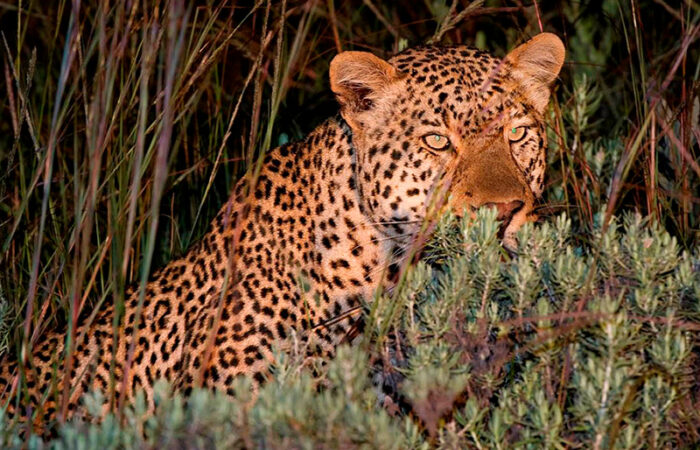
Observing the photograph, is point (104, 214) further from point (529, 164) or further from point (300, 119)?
point (529, 164)

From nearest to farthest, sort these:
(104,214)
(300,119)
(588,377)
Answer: (588,377) → (104,214) → (300,119)

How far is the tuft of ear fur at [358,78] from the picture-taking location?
4.37m

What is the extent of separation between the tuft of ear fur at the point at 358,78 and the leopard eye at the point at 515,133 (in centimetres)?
48

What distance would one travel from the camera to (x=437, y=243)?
4.01 meters

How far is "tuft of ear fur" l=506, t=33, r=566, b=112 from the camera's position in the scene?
179 inches

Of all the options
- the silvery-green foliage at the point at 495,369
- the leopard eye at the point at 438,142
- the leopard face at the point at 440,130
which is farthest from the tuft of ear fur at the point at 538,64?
the silvery-green foliage at the point at 495,369

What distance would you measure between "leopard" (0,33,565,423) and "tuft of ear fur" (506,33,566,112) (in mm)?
11

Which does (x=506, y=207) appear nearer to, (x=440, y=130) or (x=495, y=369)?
(x=440, y=130)

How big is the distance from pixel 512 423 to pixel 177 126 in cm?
291

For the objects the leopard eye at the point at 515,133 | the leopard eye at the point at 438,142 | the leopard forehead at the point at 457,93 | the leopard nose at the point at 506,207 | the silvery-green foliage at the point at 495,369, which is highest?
the leopard forehead at the point at 457,93

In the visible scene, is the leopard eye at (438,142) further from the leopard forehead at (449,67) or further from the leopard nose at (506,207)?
the leopard nose at (506,207)

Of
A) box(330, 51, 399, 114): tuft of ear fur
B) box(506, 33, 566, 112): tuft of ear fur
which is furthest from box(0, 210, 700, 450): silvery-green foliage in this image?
box(506, 33, 566, 112): tuft of ear fur

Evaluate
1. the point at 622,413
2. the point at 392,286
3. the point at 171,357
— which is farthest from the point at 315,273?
the point at 622,413

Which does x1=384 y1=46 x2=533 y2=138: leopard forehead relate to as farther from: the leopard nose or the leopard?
the leopard nose
